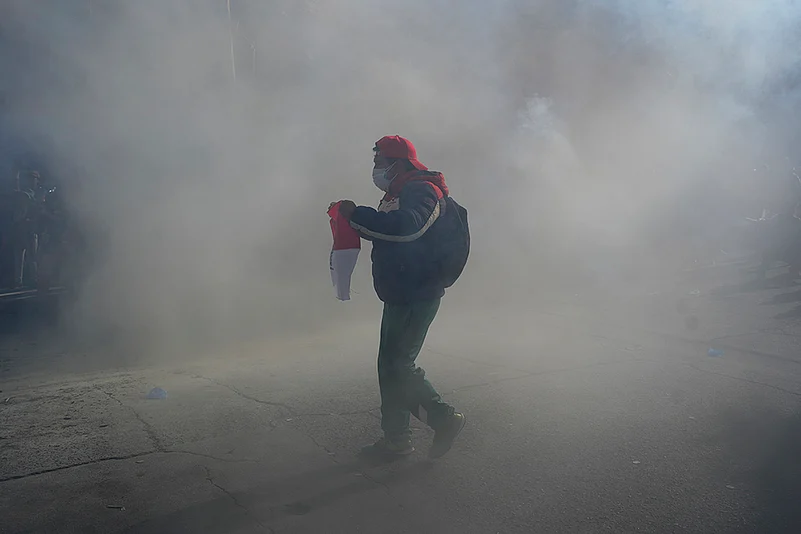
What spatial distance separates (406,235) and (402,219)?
5 cm

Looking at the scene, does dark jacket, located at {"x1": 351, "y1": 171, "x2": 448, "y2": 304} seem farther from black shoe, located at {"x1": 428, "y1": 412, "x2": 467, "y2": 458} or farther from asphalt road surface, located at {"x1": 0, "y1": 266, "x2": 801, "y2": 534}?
asphalt road surface, located at {"x1": 0, "y1": 266, "x2": 801, "y2": 534}

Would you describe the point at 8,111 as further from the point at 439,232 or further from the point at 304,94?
the point at 439,232

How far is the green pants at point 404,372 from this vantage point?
2174 millimetres

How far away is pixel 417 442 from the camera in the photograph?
2.40m

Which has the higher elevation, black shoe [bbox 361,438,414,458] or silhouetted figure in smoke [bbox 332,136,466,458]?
silhouetted figure in smoke [bbox 332,136,466,458]

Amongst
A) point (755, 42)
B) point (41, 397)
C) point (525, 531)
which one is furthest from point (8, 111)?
point (755, 42)

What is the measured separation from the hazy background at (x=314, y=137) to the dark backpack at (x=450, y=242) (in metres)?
2.27

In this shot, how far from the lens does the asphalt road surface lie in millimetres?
1869

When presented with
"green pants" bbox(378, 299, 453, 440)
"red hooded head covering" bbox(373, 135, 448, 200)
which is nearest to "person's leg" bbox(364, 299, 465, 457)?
"green pants" bbox(378, 299, 453, 440)

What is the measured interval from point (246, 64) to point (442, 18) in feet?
6.31

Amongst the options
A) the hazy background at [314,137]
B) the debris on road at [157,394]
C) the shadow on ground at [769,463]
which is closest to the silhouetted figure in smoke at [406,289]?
the shadow on ground at [769,463]

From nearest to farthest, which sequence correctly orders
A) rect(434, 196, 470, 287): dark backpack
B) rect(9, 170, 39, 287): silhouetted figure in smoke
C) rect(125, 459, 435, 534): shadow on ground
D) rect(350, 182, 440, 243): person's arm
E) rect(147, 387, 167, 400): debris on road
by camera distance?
rect(125, 459, 435, 534): shadow on ground, rect(350, 182, 440, 243): person's arm, rect(434, 196, 470, 287): dark backpack, rect(147, 387, 167, 400): debris on road, rect(9, 170, 39, 287): silhouetted figure in smoke

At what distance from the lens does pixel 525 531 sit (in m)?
1.80

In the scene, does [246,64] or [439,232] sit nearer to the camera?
[439,232]
